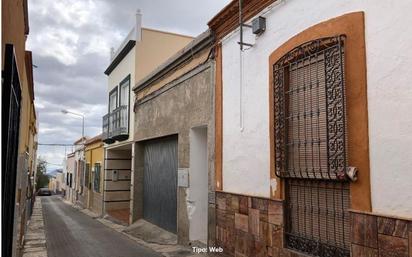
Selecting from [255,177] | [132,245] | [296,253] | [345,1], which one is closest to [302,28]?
[345,1]

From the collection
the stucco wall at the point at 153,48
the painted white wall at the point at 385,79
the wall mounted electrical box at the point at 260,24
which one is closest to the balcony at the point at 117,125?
the stucco wall at the point at 153,48

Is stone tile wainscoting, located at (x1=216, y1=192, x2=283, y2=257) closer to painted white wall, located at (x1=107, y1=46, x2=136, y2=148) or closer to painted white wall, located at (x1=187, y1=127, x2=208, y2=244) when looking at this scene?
painted white wall, located at (x1=187, y1=127, x2=208, y2=244)

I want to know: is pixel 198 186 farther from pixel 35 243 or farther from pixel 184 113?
pixel 35 243

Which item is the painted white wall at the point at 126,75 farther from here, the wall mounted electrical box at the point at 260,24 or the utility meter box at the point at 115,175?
the wall mounted electrical box at the point at 260,24

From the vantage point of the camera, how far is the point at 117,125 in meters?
15.8

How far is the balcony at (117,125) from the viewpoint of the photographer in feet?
48.8

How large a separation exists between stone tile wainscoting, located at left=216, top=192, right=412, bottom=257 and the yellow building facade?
12092 mm

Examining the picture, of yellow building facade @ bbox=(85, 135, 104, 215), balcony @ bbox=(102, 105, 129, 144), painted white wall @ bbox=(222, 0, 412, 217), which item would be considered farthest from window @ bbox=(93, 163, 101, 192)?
painted white wall @ bbox=(222, 0, 412, 217)

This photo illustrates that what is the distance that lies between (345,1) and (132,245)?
8.07 m

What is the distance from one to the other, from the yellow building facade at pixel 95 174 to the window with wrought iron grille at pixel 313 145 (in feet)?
46.1

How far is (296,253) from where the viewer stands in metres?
5.41

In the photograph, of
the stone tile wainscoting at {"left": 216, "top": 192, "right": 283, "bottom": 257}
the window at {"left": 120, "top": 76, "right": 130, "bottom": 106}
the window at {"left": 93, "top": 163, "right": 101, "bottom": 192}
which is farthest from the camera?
the window at {"left": 93, "top": 163, "right": 101, "bottom": 192}

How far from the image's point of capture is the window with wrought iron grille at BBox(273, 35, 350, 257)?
188 inches

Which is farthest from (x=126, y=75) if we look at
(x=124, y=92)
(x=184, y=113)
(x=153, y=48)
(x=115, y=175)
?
(x=184, y=113)
